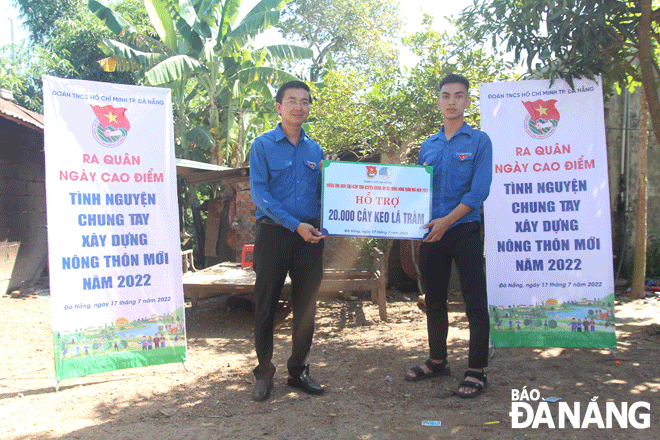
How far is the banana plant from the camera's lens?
12039 millimetres

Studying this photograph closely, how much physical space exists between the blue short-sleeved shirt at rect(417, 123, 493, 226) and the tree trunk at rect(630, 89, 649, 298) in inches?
194

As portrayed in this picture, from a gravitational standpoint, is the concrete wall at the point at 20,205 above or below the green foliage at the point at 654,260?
above

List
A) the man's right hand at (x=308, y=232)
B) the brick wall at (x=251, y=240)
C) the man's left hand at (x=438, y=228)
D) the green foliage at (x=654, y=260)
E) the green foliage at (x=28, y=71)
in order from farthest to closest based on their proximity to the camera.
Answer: the green foliage at (x=28, y=71), the brick wall at (x=251, y=240), the green foliage at (x=654, y=260), the man's left hand at (x=438, y=228), the man's right hand at (x=308, y=232)

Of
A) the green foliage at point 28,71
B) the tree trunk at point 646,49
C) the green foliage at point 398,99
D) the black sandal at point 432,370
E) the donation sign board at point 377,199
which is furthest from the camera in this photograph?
the green foliage at point 28,71

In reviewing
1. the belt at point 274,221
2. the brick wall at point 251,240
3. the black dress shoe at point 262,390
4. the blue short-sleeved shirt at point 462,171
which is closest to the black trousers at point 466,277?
the blue short-sleeved shirt at point 462,171

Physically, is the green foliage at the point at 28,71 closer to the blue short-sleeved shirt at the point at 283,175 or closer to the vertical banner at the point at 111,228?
the vertical banner at the point at 111,228

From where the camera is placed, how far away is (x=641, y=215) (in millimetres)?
6914

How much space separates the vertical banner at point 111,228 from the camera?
3.60m

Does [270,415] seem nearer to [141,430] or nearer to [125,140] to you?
[141,430]

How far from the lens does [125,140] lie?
12.6 feet

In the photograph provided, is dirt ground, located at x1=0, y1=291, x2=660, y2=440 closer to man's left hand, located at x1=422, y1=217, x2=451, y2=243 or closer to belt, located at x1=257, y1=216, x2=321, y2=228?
man's left hand, located at x1=422, y1=217, x2=451, y2=243

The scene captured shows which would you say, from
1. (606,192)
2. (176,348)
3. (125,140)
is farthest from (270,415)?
(606,192)

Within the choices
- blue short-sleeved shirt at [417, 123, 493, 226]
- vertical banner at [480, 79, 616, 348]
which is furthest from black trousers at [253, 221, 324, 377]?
vertical banner at [480, 79, 616, 348]

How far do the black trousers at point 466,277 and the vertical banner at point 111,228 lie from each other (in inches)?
79.2
